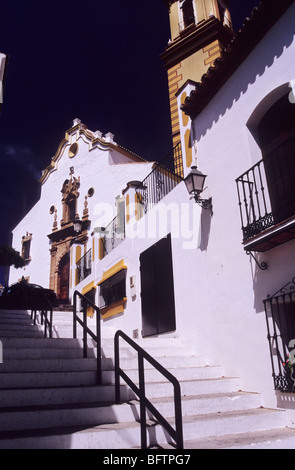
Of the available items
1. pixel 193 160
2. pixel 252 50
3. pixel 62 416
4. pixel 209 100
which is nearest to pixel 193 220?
pixel 193 160

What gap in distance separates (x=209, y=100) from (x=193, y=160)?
1148 millimetres

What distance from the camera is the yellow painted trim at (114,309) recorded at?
32.7 feet

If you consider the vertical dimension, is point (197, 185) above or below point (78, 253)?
below

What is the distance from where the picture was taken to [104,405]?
420 centimetres

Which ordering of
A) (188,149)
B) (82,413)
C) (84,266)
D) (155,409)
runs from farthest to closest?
(84,266), (188,149), (82,413), (155,409)

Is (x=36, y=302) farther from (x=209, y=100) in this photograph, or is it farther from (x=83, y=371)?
(x=209, y=100)

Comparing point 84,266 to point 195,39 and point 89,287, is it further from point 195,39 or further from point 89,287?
point 195,39

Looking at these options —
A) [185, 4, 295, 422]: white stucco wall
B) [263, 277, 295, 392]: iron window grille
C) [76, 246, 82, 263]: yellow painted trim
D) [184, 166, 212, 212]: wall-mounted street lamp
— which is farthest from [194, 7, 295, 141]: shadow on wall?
[76, 246, 82, 263]: yellow painted trim

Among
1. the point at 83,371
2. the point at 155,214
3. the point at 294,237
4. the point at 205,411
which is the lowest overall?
the point at 205,411

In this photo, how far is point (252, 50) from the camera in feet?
20.1

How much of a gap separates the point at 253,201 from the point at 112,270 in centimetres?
582

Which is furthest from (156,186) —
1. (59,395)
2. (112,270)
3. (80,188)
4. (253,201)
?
(80,188)

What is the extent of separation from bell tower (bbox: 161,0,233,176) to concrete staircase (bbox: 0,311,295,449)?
720 cm
